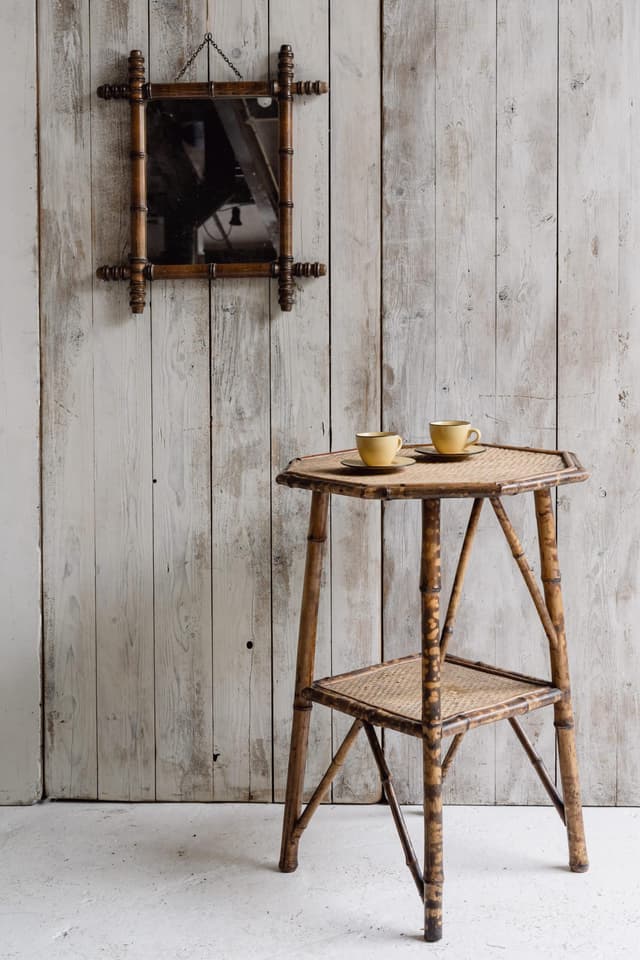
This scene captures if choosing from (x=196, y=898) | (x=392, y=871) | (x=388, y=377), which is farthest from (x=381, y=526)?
(x=196, y=898)

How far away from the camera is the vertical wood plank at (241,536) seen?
2.30 meters

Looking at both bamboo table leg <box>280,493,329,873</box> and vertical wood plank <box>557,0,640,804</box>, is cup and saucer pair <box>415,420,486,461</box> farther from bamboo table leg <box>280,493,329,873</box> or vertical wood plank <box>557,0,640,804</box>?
vertical wood plank <box>557,0,640,804</box>

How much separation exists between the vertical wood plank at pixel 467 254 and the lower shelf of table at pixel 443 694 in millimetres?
247

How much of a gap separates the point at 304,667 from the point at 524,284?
3.25ft

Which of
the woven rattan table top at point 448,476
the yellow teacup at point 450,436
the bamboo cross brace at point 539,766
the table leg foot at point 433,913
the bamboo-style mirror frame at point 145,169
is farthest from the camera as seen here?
the bamboo-style mirror frame at point 145,169

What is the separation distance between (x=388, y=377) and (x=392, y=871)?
3.49ft

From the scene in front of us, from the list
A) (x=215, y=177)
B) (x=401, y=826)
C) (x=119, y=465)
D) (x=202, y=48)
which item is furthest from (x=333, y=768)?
(x=202, y=48)

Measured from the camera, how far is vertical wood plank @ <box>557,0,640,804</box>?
7.34ft

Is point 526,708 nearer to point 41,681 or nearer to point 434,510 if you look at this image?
point 434,510

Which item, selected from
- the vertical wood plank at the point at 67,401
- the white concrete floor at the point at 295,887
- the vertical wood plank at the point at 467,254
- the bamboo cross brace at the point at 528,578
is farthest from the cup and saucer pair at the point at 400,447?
the white concrete floor at the point at 295,887

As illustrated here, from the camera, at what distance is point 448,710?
1.84m

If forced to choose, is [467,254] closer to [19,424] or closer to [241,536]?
[241,536]

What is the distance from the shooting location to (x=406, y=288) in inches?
90.1

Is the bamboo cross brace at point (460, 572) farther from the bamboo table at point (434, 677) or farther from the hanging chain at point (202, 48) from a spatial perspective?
the hanging chain at point (202, 48)
